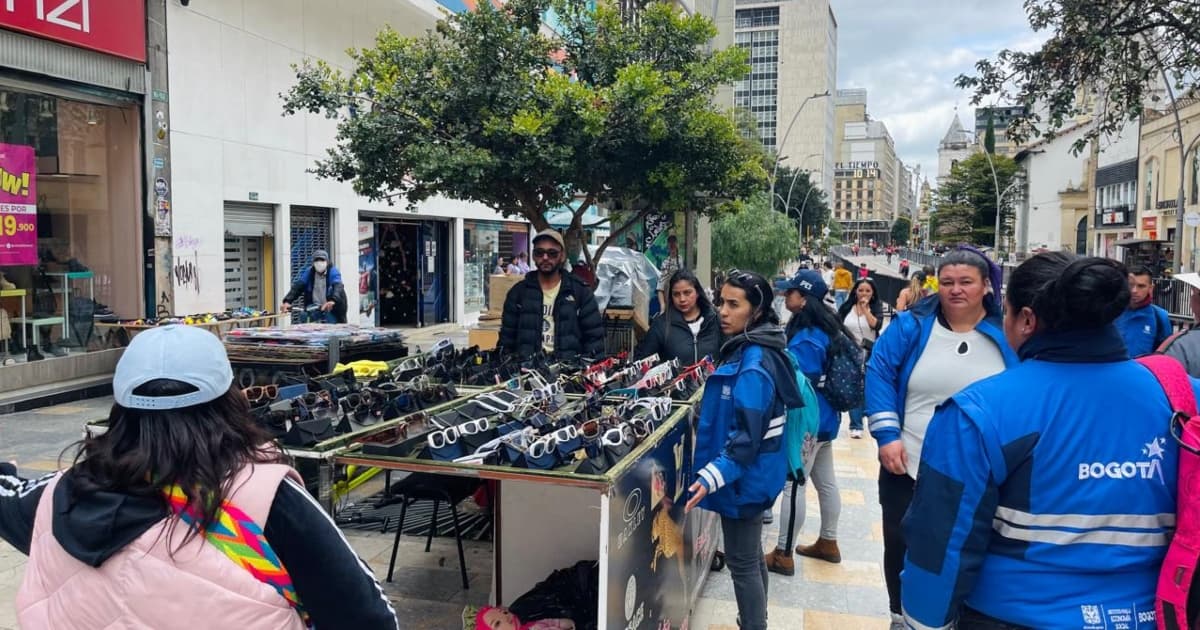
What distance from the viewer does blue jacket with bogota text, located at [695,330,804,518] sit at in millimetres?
3430

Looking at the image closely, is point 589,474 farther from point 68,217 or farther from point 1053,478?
point 68,217

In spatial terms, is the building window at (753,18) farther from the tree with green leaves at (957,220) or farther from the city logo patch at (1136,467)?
the city logo patch at (1136,467)

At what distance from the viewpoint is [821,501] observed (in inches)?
216

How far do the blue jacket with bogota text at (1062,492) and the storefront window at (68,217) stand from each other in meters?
Answer: 10.9

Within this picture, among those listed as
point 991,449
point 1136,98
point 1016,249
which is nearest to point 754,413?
point 991,449

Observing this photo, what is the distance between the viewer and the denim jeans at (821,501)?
207 inches

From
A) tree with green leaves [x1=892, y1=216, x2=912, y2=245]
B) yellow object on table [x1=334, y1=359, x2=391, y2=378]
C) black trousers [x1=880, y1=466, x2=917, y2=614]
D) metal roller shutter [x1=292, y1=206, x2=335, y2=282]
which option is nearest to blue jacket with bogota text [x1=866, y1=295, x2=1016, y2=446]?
black trousers [x1=880, y1=466, x2=917, y2=614]

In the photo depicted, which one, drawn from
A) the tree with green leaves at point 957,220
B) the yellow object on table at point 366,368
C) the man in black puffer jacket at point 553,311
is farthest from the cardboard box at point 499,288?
the tree with green leaves at point 957,220

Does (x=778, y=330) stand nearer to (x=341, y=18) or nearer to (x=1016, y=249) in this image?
(x=341, y=18)

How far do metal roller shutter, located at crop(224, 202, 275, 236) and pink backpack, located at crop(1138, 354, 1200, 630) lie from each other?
13565mm

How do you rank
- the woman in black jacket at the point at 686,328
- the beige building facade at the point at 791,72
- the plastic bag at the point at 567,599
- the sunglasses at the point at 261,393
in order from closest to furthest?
the plastic bag at the point at 567,599
the sunglasses at the point at 261,393
the woman in black jacket at the point at 686,328
the beige building facade at the point at 791,72

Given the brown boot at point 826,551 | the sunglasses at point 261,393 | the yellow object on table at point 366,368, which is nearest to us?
the sunglasses at point 261,393

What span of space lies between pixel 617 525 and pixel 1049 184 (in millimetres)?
76844

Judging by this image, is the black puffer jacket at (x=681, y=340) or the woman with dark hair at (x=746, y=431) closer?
the woman with dark hair at (x=746, y=431)
